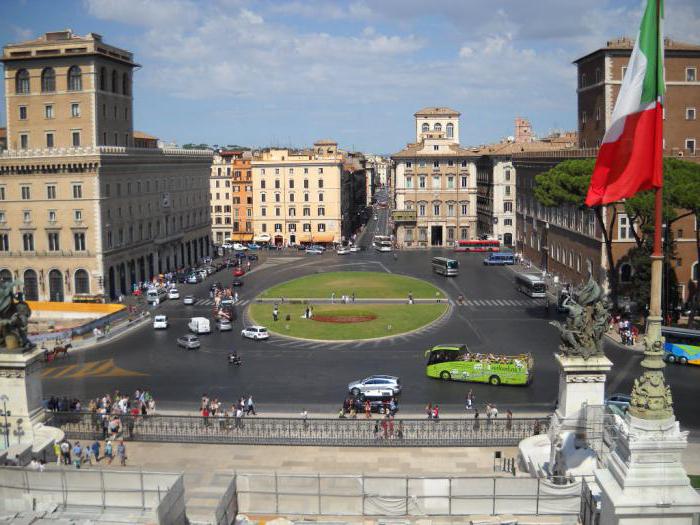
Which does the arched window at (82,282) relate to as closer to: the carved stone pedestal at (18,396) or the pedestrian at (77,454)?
the pedestrian at (77,454)

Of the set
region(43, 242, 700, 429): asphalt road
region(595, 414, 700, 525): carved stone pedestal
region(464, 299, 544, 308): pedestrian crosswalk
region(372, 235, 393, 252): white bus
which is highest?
region(595, 414, 700, 525): carved stone pedestal

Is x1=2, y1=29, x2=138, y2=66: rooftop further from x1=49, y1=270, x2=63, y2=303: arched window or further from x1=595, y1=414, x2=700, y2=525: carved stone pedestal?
x1=595, y1=414, x2=700, y2=525: carved stone pedestal

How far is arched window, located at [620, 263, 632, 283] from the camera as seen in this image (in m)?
65.9

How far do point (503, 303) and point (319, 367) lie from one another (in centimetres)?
2650

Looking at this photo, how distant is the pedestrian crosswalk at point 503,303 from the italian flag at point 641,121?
5182 cm

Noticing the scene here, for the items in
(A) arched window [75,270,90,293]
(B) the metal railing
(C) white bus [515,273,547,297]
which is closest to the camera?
(B) the metal railing

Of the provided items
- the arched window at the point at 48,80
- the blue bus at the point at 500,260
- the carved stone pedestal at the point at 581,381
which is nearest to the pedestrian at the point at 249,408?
the carved stone pedestal at the point at 581,381

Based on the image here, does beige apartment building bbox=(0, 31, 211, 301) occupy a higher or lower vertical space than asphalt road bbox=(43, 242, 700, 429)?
higher

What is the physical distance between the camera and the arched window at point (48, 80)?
257ft

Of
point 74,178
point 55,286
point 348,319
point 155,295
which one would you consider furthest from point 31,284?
point 348,319

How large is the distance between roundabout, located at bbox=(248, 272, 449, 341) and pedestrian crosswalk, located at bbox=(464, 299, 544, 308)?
2.62m

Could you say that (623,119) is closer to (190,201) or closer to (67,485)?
(67,485)

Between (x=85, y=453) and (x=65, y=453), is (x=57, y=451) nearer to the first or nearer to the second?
(x=65, y=453)

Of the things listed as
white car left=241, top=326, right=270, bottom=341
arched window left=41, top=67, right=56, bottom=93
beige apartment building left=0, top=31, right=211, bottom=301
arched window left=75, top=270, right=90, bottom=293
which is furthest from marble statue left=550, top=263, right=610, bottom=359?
arched window left=41, top=67, right=56, bottom=93
